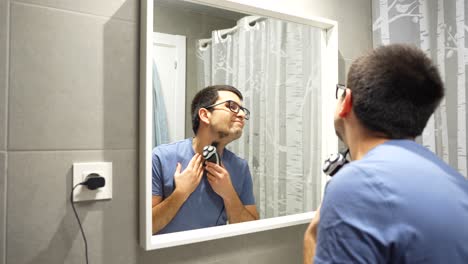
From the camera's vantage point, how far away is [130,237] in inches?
37.3

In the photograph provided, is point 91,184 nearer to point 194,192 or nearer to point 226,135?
point 194,192

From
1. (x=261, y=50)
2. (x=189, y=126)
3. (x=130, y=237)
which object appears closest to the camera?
(x=130, y=237)

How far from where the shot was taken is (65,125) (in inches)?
34.3

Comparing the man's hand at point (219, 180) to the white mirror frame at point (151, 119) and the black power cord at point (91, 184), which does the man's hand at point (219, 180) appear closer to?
the white mirror frame at point (151, 119)

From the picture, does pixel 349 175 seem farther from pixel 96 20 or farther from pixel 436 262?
pixel 96 20

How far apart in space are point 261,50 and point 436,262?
85 cm

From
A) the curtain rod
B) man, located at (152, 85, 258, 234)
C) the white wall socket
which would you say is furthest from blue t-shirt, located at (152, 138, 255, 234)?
the curtain rod

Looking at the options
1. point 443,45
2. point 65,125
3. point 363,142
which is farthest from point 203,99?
point 443,45

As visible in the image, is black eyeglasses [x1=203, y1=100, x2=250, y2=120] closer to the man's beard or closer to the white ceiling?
the man's beard

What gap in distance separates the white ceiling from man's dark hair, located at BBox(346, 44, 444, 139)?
52 cm

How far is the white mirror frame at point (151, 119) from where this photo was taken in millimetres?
931

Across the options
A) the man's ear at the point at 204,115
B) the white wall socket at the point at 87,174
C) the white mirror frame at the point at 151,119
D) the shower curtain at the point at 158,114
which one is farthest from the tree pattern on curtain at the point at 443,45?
the white wall socket at the point at 87,174

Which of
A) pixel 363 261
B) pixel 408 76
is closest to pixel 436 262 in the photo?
pixel 363 261

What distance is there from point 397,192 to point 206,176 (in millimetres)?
614
